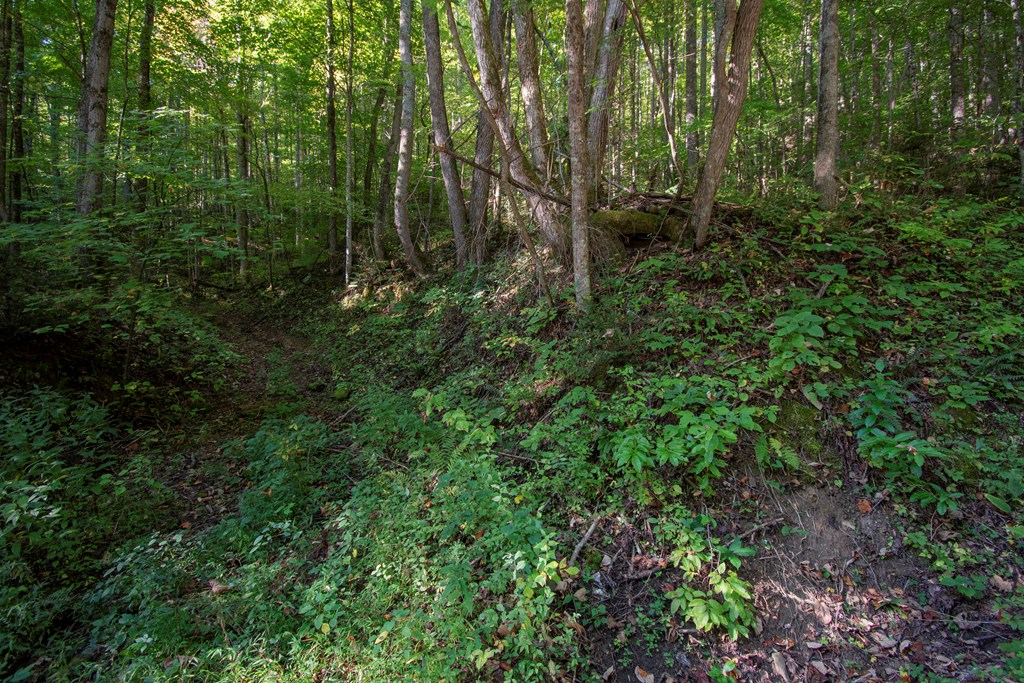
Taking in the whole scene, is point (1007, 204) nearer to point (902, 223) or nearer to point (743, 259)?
point (902, 223)

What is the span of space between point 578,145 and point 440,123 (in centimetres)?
503

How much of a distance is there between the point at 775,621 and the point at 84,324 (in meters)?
8.50

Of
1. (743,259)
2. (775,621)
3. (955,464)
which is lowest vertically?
(775,621)

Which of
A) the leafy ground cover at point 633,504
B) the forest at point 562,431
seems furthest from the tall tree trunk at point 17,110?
the leafy ground cover at point 633,504

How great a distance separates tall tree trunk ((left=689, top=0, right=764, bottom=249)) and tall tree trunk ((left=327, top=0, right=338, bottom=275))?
383 inches

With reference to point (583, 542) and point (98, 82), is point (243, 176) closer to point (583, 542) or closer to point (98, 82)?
point (98, 82)

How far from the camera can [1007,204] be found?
6785 mm

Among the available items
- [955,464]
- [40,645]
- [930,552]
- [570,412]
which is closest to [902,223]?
[955,464]

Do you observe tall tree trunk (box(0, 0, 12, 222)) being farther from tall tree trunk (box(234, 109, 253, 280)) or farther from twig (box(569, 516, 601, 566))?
twig (box(569, 516, 601, 566))

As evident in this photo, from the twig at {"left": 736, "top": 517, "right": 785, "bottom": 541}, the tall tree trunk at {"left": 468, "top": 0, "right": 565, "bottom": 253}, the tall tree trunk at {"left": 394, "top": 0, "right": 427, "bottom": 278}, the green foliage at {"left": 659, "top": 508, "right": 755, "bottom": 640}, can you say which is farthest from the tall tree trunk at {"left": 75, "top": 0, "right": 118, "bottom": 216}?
the twig at {"left": 736, "top": 517, "right": 785, "bottom": 541}

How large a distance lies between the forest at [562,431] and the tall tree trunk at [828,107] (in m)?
0.05

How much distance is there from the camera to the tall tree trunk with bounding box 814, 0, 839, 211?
576 cm

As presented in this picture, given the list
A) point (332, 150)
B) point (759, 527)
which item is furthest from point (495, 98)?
point (332, 150)

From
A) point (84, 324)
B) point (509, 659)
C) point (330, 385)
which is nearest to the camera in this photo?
point (509, 659)
